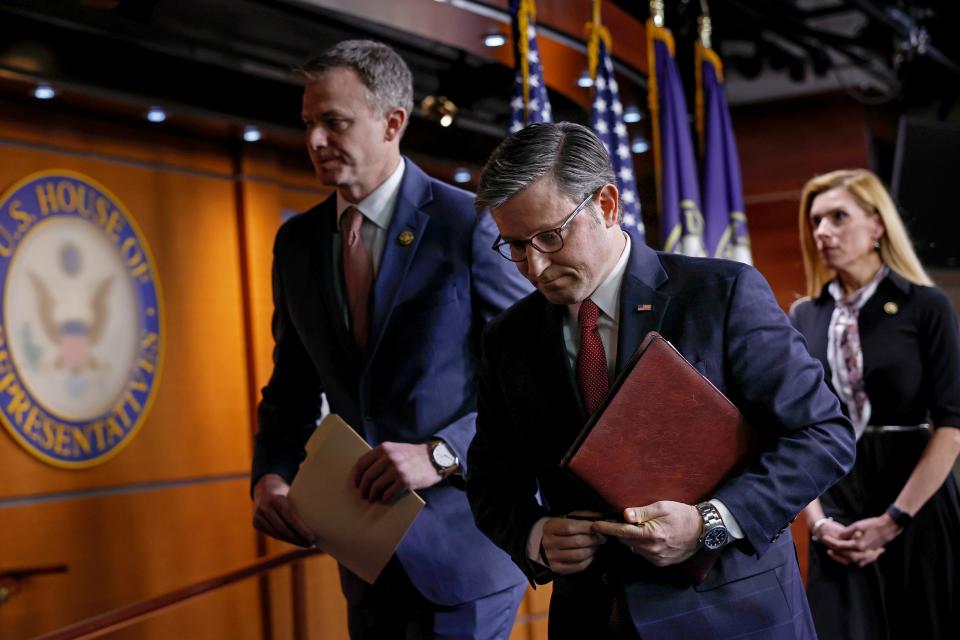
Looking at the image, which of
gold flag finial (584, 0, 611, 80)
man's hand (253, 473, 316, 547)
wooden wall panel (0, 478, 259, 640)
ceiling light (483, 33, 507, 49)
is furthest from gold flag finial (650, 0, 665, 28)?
man's hand (253, 473, 316, 547)

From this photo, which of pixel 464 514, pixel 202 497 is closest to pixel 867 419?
pixel 464 514

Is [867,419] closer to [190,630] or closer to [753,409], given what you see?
[753,409]

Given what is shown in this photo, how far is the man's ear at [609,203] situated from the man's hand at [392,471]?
2.13ft

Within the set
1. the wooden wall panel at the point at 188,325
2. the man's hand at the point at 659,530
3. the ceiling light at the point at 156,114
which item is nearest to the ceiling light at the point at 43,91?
the wooden wall panel at the point at 188,325

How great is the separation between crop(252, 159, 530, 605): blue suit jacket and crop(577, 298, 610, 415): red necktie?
19.7 inches

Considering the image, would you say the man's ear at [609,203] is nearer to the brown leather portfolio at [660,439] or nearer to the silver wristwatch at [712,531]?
the brown leather portfolio at [660,439]

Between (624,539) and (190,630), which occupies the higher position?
(624,539)

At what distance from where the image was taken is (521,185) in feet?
6.00

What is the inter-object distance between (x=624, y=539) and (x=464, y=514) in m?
0.77

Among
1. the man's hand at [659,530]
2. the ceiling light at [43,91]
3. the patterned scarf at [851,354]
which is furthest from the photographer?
the ceiling light at [43,91]

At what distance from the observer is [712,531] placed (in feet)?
5.71

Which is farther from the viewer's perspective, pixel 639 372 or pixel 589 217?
pixel 589 217

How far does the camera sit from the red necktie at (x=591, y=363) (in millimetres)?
1891

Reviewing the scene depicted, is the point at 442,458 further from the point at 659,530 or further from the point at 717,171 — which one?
the point at 717,171
